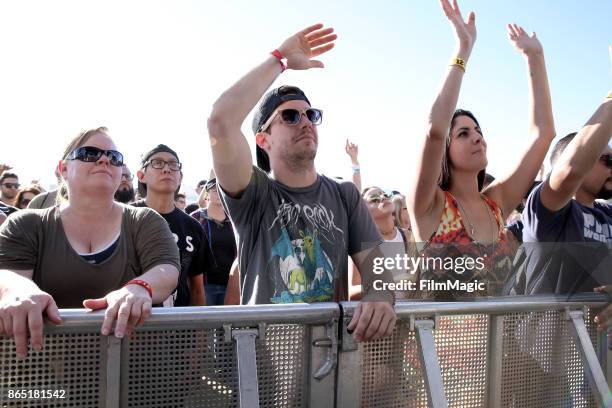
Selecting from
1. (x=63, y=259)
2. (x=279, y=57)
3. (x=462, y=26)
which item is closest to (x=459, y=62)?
(x=462, y=26)

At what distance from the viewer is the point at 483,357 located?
197 centimetres

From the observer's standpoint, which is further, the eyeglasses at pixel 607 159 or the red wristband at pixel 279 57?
the eyeglasses at pixel 607 159

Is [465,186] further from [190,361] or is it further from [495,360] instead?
[190,361]

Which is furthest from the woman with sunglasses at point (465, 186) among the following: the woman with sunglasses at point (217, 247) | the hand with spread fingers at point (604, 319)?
the woman with sunglasses at point (217, 247)

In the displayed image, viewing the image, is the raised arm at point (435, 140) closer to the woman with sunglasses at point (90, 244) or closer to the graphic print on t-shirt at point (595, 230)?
the graphic print on t-shirt at point (595, 230)

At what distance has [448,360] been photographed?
6.23 ft

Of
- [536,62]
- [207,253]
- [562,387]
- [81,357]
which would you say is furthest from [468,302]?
[207,253]

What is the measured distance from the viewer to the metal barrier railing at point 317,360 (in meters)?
1.50

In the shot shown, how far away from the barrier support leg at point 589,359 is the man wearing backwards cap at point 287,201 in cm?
90

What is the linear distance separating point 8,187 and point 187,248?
15.7 ft

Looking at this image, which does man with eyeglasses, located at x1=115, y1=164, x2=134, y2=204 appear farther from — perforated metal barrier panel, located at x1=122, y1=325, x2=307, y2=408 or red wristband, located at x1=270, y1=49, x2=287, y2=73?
perforated metal barrier panel, located at x1=122, y1=325, x2=307, y2=408

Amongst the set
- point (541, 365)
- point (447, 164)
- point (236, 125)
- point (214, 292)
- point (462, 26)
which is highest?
point (462, 26)

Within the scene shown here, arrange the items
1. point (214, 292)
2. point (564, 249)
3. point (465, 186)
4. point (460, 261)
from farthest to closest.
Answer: point (214, 292)
point (465, 186)
point (564, 249)
point (460, 261)

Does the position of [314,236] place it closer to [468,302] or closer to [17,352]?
[468,302]
